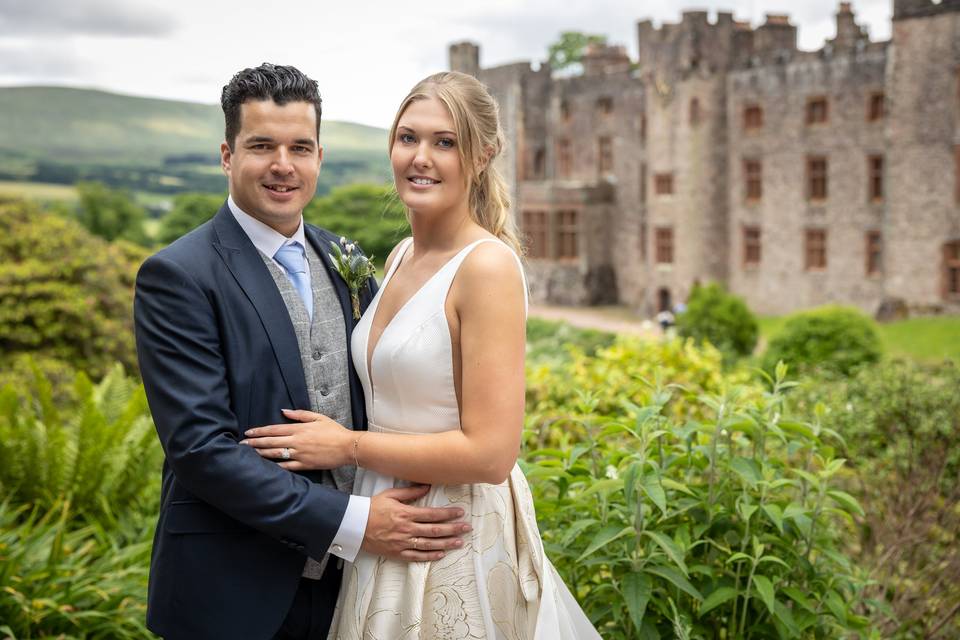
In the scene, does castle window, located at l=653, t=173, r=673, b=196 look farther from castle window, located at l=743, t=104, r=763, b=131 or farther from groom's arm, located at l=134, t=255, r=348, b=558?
Result: groom's arm, located at l=134, t=255, r=348, b=558

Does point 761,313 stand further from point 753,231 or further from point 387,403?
point 387,403

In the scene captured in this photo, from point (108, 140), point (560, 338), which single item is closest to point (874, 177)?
point (560, 338)

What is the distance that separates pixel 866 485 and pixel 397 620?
437cm

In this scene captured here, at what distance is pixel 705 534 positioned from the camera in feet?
13.5

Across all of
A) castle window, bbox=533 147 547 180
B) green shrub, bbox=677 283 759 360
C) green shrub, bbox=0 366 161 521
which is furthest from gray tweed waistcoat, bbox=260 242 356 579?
castle window, bbox=533 147 547 180

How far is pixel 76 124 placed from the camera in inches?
1983

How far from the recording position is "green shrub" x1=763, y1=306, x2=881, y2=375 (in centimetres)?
1969

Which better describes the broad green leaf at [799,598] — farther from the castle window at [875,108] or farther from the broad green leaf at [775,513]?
the castle window at [875,108]

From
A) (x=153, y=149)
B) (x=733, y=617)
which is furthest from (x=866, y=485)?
(x=153, y=149)

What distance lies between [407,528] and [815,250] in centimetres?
2895

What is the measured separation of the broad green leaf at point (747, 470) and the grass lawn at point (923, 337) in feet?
64.3

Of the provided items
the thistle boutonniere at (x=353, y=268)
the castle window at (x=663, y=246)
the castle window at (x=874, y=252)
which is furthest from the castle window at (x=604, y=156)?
the thistle boutonniere at (x=353, y=268)

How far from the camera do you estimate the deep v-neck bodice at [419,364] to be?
10.4 feet

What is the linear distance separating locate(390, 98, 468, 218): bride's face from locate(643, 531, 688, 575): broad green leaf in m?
1.39
